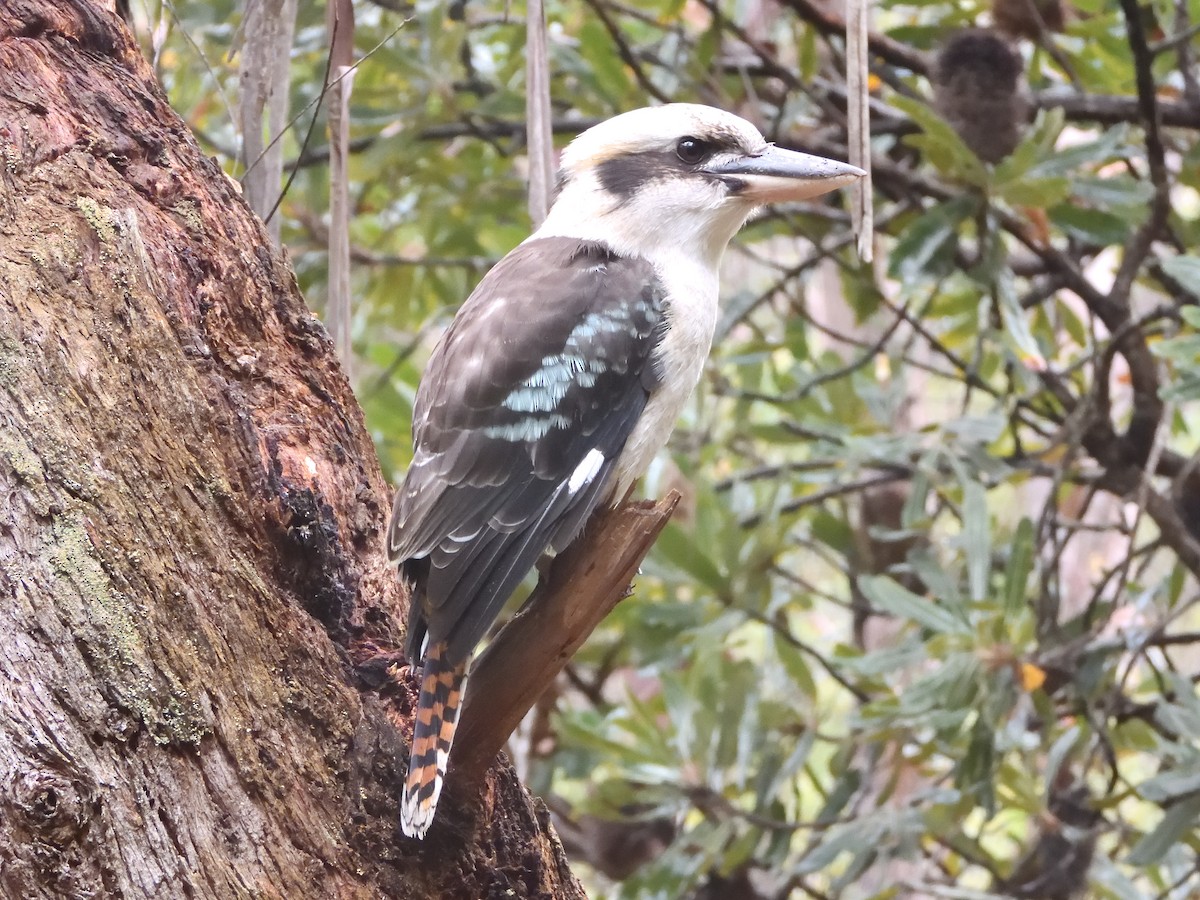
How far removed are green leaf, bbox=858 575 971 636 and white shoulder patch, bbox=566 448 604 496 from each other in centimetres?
114

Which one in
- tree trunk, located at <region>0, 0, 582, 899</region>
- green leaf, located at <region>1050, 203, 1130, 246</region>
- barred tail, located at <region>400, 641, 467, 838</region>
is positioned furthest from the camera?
green leaf, located at <region>1050, 203, 1130, 246</region>

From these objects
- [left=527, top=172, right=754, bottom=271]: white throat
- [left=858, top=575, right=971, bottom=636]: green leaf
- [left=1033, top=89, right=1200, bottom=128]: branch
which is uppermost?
[left=1033, top=89, right=1200, bottom=128]: branch

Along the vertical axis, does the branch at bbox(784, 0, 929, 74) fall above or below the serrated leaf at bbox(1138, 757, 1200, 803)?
above

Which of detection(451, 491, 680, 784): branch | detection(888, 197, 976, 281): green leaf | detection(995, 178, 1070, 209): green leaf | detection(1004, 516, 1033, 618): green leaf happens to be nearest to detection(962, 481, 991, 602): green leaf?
detection(1004, 516, 1033, 618): green leaf

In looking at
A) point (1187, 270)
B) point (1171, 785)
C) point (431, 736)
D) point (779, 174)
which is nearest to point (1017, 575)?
point (1171, 785)

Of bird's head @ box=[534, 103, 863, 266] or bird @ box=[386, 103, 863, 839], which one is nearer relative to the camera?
bird @ box=[386, 103, 863, 839]

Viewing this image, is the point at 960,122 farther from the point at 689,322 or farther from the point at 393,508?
the point at 393,508

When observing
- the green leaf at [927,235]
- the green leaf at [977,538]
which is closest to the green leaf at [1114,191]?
the green leaf at [927,235]

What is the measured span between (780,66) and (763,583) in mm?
1351

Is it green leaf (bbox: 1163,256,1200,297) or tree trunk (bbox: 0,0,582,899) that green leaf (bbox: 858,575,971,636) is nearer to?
green leaf (bbox: 1163,256,1200,297)

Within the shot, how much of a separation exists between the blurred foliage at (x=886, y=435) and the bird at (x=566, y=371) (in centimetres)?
60

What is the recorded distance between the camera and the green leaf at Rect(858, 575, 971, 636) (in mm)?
2809

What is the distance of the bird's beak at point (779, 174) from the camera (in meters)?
2.15

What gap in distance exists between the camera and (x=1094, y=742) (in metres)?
3.19
